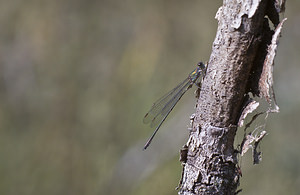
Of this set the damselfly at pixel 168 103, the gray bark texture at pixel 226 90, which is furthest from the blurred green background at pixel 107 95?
the gray bark texture at pixel 226 90

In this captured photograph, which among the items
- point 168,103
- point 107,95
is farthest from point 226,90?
point 107,95

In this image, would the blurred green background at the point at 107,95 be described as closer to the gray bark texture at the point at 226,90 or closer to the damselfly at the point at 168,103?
the damselfly at the point at 168,103

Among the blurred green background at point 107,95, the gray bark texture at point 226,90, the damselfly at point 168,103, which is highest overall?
the blurred green background at point 107,95

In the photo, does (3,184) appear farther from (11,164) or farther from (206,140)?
(206,140)

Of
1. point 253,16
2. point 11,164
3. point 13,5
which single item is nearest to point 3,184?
point 11,164

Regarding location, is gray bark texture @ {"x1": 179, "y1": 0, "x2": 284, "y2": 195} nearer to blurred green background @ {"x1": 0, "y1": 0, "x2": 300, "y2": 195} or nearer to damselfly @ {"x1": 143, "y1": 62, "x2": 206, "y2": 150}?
damselfly @ {"x1": 143, "y1": 62, "x2": 206, "y2": 150}
